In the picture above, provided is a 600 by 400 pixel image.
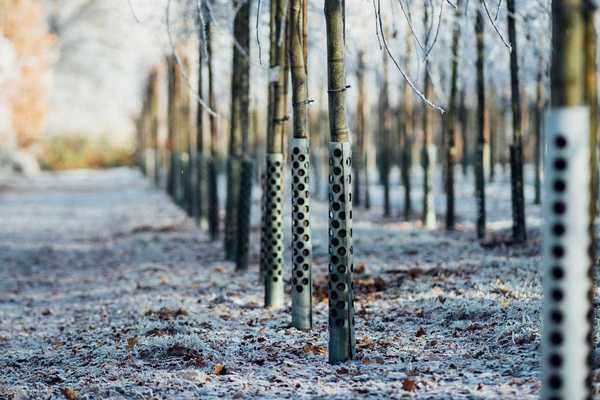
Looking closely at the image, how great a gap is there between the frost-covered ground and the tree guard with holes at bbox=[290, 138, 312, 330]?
44 centimetres

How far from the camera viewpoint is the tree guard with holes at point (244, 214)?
10.6m

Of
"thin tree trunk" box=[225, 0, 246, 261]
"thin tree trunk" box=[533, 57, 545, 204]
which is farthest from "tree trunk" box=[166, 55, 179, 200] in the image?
"thin tree trunk" box=[225, 0, 246, 261]

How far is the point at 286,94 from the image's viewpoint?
27.9 feet

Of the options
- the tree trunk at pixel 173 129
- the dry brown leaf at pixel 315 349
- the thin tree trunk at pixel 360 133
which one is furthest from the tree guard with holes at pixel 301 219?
the tree trunk at pixel 173 129

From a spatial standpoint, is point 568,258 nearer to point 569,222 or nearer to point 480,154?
point 569,222

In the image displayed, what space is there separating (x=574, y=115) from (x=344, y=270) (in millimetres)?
2721

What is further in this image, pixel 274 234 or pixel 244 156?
pixel 244 156

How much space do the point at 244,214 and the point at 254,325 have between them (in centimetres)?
317

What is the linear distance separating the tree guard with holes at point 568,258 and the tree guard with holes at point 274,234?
495cm

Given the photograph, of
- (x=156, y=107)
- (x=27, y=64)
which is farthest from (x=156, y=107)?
(x=27, y=64)

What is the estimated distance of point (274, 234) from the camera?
8250 millimetres

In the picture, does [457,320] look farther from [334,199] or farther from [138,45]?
[138,45]

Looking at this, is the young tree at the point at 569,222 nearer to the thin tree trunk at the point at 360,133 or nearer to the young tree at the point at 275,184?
the young tree at the point at 275,184

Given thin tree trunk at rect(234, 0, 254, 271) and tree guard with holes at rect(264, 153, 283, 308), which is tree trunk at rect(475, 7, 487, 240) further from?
tree guard with holes at rect(264, 153, 283, 308)
